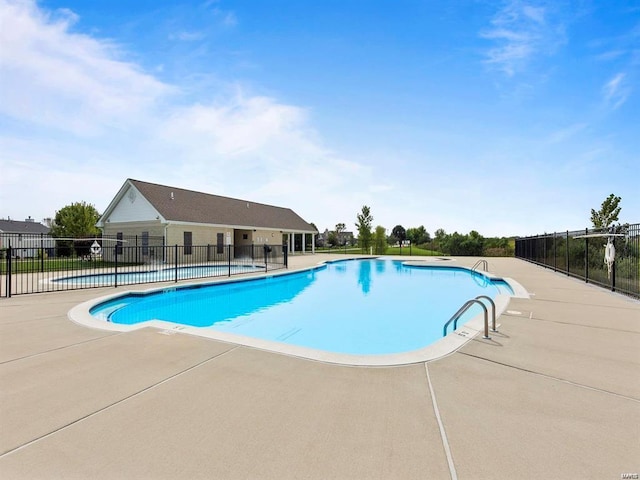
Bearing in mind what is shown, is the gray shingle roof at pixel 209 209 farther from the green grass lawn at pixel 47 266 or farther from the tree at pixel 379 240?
the tree at pixel 379 240

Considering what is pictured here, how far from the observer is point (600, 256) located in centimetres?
1109

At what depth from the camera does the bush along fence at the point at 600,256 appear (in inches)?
329

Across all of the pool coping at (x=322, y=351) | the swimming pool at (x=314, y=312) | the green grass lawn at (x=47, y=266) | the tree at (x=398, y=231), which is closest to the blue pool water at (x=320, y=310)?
the swimming pool at (x=314, y=312)

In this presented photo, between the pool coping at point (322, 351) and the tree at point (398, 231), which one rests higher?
the tree at point (398, 231)

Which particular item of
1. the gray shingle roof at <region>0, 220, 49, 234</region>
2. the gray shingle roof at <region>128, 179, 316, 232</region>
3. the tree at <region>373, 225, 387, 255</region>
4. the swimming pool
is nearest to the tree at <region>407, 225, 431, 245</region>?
the tree at <region>373, 225, 387, 255</region>

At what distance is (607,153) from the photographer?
13578mm

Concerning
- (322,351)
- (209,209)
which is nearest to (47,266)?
(209,209)

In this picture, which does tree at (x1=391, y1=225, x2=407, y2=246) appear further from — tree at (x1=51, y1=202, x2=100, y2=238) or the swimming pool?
the swimming pool

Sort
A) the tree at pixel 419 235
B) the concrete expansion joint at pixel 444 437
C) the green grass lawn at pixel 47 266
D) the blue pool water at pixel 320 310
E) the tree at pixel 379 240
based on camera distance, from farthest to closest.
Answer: the tree at pixel 419 235 < the tree at pixel 379 240 < the green grass lawn at pixel 47 266 < the blue pool water at pixel 320 310 < the concrete expansion joint at pixel 444 437

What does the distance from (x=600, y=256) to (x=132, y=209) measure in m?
24.6

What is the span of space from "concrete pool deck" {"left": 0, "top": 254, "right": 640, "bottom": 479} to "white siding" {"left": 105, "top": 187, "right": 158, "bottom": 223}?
16560mm

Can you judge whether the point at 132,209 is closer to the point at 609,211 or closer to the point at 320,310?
the point at 320,310

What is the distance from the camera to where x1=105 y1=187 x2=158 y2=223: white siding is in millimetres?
19703

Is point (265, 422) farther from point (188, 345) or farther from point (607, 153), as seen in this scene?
point (607, 153)
